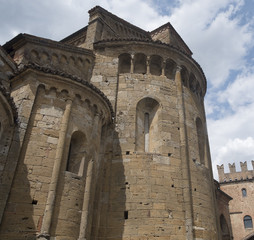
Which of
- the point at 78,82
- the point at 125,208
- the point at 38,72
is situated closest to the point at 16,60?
the point at 38,72

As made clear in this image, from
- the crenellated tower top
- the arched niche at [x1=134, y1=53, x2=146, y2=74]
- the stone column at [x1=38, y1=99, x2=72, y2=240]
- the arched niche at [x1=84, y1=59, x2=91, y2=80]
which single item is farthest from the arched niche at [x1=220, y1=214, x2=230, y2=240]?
the crenellated tower top

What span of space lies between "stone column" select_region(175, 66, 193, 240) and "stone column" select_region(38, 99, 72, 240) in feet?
15.1

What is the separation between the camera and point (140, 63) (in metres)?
12.6

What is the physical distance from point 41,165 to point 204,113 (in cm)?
923

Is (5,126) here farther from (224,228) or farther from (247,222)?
(247,222)

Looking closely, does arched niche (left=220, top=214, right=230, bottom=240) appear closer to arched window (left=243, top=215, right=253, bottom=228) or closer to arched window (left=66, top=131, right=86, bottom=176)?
arched window (left=66, top=131, right=86, bottom=176)

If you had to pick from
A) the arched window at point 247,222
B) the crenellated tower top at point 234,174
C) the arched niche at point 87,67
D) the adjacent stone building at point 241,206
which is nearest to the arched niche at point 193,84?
the arched niche at point 87,67

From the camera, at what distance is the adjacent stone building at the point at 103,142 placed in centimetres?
711

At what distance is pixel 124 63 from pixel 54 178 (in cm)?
702

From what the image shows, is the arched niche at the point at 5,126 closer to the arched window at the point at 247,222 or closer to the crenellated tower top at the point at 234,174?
the arched window at the point at 247,222

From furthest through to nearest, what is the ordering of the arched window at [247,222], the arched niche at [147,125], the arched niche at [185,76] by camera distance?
the arched window at [247,222]
the arched niche at [185,76]
the arched niche at [147,125]

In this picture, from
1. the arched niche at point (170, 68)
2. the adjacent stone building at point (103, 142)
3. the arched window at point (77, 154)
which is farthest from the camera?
the arched niche at point (170, 68)

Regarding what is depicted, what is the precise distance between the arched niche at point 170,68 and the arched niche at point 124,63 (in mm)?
1735

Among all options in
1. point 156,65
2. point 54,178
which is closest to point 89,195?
point 54,178
